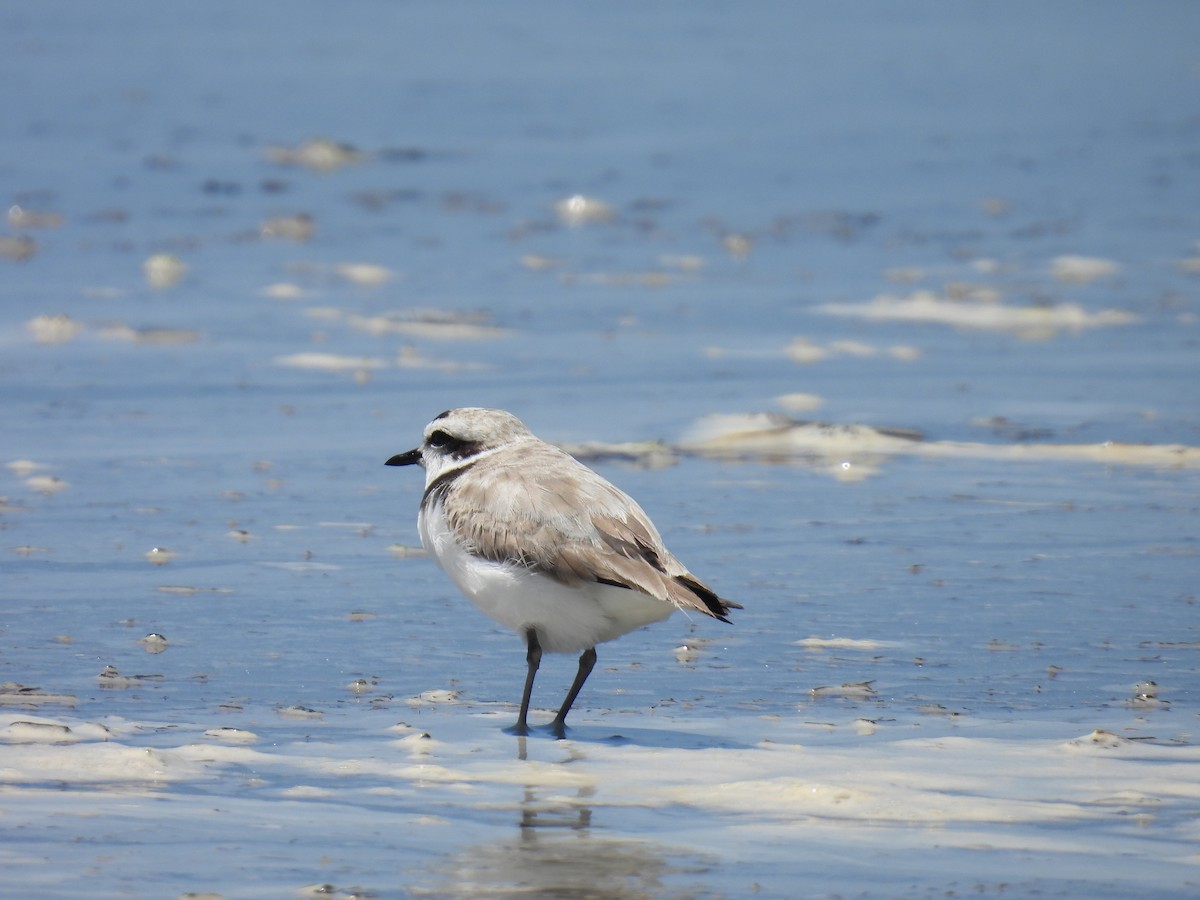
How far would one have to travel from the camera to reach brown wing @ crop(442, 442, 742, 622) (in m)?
4.66

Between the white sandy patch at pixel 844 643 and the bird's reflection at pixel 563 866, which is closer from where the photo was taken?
the bird's reflection at pixel 563 866

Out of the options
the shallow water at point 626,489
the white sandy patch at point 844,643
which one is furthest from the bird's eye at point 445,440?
the white sandy patch at point 844,643

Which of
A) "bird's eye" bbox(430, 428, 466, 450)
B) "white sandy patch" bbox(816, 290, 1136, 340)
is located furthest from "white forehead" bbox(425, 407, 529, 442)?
"white sandy patch" bbox(816, 290, 1136, 340)

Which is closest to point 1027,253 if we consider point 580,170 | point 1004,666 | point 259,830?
point 580,170

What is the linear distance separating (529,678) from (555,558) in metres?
0.33

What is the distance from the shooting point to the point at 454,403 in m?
Result: 8.15

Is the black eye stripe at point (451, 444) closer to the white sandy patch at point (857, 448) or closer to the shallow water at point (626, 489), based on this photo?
the shallow water at point (626, 489)

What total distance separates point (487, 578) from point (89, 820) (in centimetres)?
133

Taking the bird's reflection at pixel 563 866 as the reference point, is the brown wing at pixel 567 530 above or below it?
above

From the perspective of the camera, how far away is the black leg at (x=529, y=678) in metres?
4.70

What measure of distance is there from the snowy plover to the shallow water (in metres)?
0.25

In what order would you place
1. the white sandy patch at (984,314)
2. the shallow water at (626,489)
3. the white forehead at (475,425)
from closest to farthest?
the shallow water at (626,489) → the white forehead at (475,425) → the white sandy patch at (984,314)

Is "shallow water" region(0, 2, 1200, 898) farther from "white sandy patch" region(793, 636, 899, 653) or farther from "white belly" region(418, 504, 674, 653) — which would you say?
"white belly" region(418, 504, 674, 653)

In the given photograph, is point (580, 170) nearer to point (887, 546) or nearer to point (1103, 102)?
point (1103, 102)
